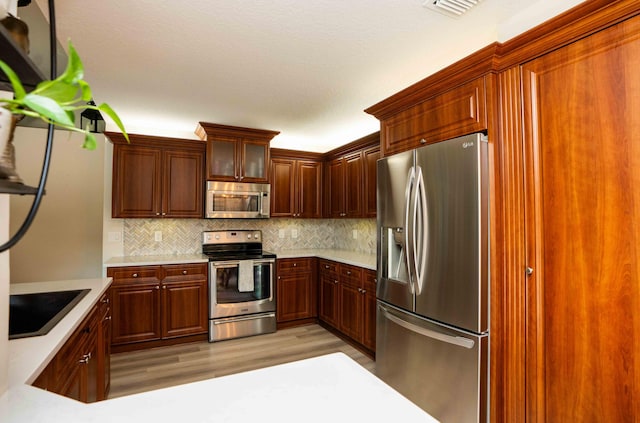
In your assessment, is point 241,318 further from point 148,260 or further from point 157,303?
point 148,260

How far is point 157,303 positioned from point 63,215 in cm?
129

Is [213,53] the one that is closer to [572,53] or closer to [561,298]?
[572,53]

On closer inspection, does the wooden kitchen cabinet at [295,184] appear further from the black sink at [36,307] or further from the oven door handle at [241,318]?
the black sink at [36,307]

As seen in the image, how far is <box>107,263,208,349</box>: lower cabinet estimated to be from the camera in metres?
3.37

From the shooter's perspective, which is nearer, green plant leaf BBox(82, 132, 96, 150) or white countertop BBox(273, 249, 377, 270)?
green plant leaf BBox(82, 132, 96, 150)

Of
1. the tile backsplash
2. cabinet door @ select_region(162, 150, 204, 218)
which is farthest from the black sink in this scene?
the tile backsplash

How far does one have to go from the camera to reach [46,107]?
1.47 feet

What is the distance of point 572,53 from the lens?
1.59 metres

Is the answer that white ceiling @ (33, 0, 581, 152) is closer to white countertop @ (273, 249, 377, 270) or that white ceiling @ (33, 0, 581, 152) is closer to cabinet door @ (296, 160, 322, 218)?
cabinet door @ (296, 160, 322, 218)

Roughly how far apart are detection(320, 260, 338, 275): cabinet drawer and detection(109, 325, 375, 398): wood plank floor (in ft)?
2.46

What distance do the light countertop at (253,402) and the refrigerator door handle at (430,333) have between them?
4.19 ft

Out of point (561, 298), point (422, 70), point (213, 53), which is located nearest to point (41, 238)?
point (213, 53)

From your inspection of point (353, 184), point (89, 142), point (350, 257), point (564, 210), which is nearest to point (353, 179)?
point (353, 184)

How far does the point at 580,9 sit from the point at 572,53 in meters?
0.18
